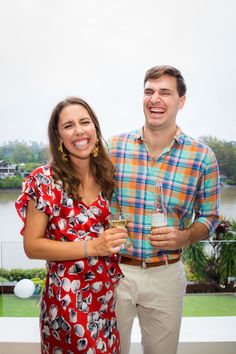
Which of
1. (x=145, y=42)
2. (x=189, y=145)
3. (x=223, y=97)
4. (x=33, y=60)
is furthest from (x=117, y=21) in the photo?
(x=189, y=145)

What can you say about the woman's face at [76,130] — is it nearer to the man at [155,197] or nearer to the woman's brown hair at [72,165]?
the woman's brown hair at [72,165]

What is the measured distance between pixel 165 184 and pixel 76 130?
21.8 inches

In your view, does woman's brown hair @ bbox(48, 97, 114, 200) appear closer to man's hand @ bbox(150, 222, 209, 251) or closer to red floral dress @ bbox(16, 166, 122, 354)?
red floral dress @ bbox(16, 166, 122, 354)

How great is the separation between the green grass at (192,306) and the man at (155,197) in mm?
1062

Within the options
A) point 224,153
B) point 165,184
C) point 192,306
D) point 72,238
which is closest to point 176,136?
point 165,184

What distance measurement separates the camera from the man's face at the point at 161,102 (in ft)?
6.82

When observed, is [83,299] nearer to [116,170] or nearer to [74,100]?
[116,170]

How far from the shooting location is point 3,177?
4.54 meters

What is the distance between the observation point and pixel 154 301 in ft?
6.84

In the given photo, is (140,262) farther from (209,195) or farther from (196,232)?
(209,195)

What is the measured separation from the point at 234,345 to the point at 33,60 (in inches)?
124

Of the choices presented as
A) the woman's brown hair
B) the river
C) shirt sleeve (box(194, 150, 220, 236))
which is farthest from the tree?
the woman's brown hair

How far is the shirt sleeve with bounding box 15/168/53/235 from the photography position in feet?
5.58

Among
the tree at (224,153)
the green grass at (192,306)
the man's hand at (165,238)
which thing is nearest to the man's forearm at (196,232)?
the man's hand at (165,238)
